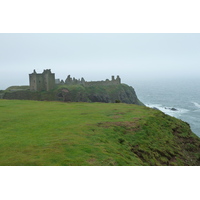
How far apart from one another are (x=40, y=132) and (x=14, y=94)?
91.5 metres

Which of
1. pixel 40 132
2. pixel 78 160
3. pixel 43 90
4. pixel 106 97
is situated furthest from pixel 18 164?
pixel 106 97

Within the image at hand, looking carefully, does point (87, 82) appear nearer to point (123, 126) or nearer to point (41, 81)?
point (41, 81)

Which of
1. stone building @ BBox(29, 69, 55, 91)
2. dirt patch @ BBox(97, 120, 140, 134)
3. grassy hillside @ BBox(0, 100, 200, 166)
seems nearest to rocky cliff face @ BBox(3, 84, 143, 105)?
stone building @ BBox(29, 69, 55, 91)

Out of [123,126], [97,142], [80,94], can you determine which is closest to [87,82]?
[80,94]

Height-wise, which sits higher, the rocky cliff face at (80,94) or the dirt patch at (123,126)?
the rocky cliff face at (80,94)

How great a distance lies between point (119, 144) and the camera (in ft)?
73.8

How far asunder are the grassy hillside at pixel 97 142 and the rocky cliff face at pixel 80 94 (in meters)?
73.3

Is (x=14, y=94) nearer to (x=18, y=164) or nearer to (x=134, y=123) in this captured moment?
(x=134, y=123)

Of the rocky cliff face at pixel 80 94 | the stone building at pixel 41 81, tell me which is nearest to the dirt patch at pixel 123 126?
the rocky cliff face at pixel 80 94

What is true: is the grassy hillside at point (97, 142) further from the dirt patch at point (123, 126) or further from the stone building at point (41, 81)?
the stone building at point (41, 81)

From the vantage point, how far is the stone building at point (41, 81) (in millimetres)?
105750

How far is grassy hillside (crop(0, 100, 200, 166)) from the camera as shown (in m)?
16.0

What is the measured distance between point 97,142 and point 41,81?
301 ft

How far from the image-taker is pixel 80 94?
112688 millimetres
